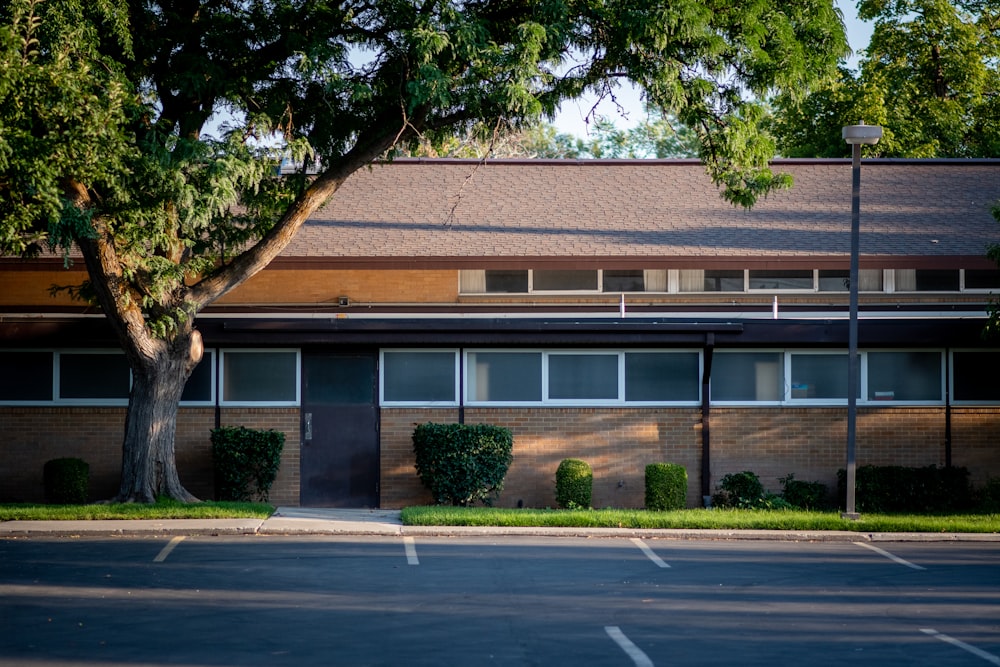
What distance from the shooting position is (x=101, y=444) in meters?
18.4

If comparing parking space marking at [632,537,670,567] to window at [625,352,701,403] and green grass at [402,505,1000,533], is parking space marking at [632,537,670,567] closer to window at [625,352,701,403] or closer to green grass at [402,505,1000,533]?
green grass at [402,505,1000,533]

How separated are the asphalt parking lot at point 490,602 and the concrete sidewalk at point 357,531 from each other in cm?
30

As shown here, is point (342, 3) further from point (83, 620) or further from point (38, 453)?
point (83, 620)

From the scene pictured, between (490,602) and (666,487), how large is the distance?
7.18m

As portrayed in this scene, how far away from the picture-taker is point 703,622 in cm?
983

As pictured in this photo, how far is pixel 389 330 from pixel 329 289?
8.14ft

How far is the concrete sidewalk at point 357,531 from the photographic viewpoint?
47.0ft

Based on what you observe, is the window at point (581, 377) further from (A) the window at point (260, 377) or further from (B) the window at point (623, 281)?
(A) the window at point (260, 377)

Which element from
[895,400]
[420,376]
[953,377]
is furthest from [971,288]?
[420,376]

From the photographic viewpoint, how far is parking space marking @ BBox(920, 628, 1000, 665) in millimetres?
8703

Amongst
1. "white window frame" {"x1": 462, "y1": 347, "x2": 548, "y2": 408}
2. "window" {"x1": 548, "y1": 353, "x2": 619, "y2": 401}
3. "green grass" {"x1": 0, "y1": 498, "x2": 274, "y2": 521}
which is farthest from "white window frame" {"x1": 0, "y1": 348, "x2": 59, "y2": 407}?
"window" {"x1": 548, "y1": 353, "x2": 619, "y2": 401}

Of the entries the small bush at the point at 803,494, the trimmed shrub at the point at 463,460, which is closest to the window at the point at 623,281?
the trimmed shrub at the point at 463,460

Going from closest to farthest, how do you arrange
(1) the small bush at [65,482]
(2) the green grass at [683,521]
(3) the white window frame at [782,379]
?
(2) the green grass at [683,521]
(1) the small bush at [65,482]
(3) the white window frame at [782,379]

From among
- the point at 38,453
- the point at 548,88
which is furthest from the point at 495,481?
the point at 38,453
